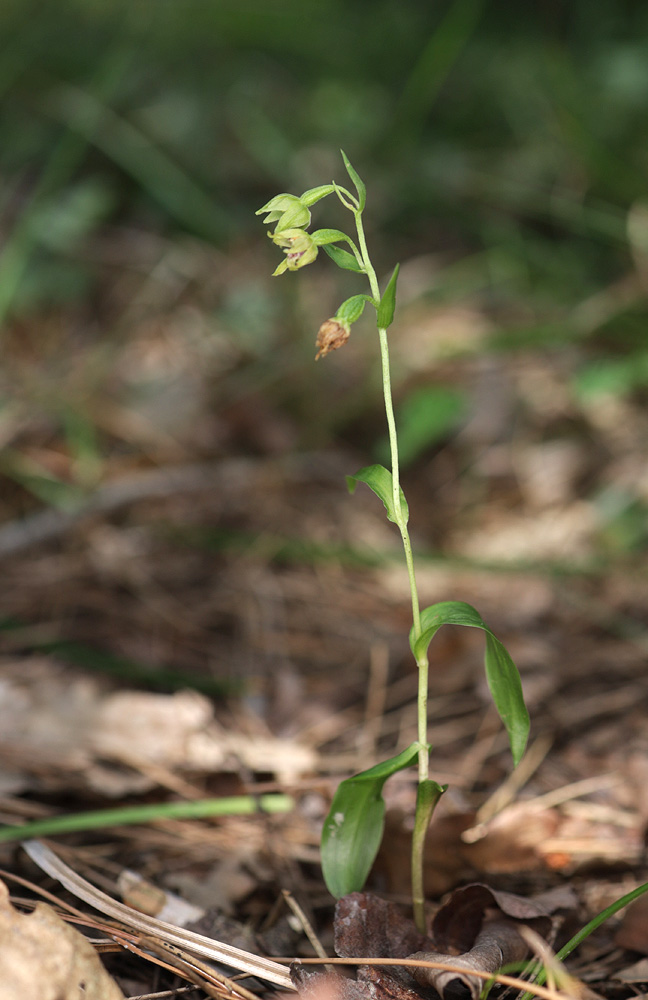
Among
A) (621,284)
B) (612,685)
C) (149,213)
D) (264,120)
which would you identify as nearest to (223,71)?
(264,120)

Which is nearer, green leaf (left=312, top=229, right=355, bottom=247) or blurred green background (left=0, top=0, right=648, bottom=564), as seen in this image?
green leaf (left=312, top=229, right=355, bottom=247)

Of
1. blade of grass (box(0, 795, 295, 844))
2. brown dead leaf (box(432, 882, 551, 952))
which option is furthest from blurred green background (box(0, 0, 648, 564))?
brown dead leaf (box(432, 882, 551, 952))

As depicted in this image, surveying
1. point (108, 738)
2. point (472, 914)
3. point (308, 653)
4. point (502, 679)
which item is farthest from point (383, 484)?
point (308, 653)

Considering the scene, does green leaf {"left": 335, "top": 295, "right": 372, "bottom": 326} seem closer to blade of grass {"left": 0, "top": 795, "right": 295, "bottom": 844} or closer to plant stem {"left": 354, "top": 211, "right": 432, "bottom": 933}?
plant stem {"left": 354, "top": 211, "right": 432, "bottom": 933}

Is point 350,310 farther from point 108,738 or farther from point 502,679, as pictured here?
point 108,738

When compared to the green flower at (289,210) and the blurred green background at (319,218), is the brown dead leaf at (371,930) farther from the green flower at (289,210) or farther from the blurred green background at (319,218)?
the blurred green background at (319,218)
